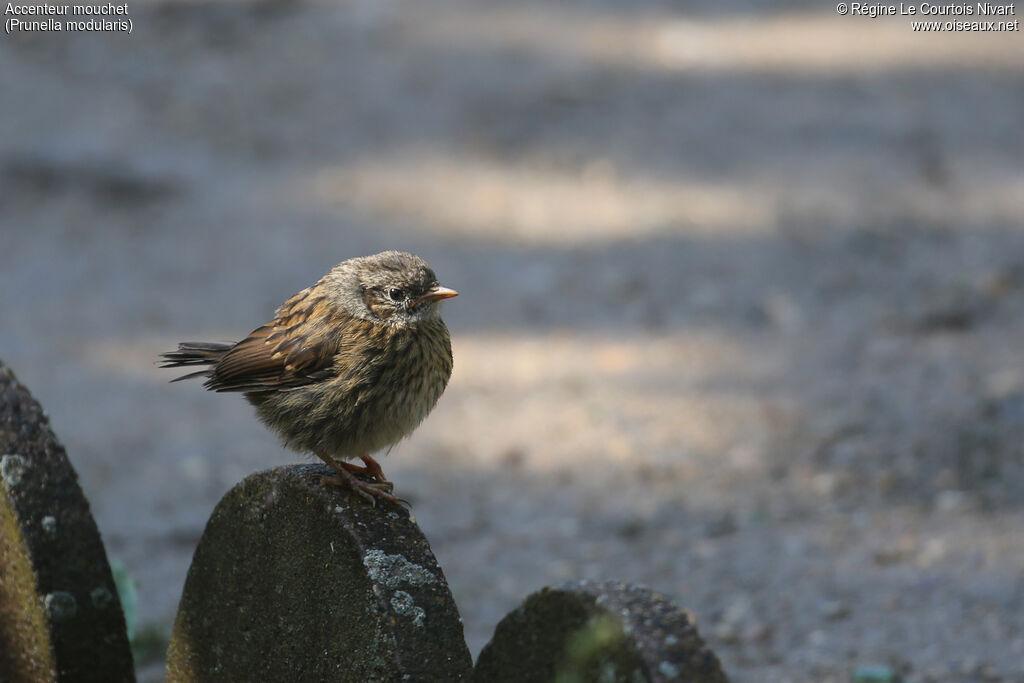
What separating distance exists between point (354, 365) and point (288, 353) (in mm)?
232

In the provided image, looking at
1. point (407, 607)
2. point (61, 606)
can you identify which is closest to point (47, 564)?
point (61, 606)

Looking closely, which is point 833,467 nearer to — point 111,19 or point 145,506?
point 145,506

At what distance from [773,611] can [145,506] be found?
3.34m

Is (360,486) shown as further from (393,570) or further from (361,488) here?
(393,570)

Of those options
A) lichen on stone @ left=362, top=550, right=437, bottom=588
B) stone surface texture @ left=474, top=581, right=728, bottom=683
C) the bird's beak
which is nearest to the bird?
the bird's beak

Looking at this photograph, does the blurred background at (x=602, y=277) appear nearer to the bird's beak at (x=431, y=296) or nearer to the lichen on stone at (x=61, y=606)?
the lichen on stone at (x=61, y=606)

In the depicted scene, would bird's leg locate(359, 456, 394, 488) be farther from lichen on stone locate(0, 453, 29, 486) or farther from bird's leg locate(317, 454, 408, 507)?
lichen on stone locate(0, 453, 29, 486)

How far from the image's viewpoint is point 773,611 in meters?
5.11

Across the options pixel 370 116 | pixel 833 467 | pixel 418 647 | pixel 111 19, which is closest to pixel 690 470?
pixel 833 467

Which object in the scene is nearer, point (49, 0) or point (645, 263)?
point (645, 263)

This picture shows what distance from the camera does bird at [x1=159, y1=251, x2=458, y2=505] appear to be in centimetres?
343

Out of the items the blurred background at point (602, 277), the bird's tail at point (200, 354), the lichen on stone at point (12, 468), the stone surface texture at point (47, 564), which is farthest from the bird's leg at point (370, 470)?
the blurred background at point (602, 277)

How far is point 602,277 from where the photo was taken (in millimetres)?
8391

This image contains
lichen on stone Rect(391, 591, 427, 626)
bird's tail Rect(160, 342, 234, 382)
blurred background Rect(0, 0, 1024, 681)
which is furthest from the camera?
blurred background Rect(0, 0, 1024, 681)
